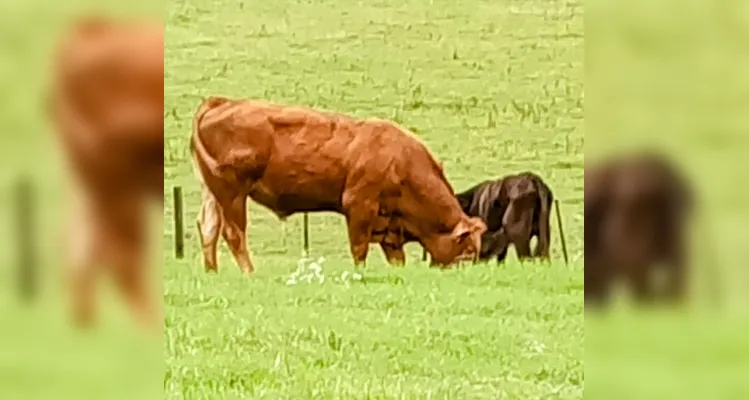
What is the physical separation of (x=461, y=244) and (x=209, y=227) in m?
0.41

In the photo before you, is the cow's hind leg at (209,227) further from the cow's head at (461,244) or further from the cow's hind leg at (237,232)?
the cow's head at (461,244)

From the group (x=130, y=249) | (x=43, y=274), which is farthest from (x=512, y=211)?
(x=43, y=274)

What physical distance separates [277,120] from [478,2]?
14.8 inches

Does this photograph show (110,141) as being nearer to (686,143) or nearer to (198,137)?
(198,137)

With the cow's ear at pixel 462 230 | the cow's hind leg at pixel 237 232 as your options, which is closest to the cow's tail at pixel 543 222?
the cow's ear at pixel 462 230

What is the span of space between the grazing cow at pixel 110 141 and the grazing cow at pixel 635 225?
67cm

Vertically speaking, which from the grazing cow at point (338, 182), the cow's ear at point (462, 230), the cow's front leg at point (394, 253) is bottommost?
the cow's front leg at point (394, 253)

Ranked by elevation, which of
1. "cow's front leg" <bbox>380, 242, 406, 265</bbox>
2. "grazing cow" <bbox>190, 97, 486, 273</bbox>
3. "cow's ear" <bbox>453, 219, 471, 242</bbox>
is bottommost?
"cow's front leg" <bbox>380, 242, 406, 265</bbox>

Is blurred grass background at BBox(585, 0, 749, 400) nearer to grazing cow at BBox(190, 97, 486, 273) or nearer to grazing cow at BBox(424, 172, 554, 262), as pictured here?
grazing cow at BBox(424, 172, 554, 262)

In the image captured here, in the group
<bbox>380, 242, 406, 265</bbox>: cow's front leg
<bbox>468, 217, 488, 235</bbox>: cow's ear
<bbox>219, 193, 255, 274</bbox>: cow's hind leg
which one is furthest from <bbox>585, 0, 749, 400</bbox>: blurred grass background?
<bbox>219, 193, 255, 274</bbox>: cow's hind leg

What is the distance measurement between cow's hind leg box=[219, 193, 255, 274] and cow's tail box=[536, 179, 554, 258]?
47 cm

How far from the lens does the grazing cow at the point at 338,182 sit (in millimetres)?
1869

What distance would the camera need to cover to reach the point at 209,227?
186cm

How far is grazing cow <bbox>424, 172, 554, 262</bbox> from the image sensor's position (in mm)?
1852
